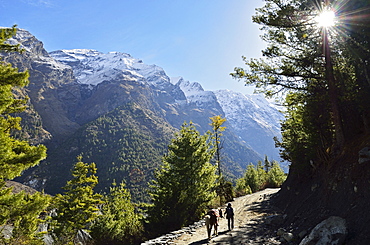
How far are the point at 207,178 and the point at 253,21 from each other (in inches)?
535

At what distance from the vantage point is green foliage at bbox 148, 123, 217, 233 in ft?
61.5

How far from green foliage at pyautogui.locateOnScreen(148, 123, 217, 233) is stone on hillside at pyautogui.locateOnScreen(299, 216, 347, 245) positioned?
40.7ft

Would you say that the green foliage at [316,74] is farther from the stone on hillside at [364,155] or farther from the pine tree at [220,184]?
the pine tree at [220,184]

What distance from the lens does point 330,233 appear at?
267 inches

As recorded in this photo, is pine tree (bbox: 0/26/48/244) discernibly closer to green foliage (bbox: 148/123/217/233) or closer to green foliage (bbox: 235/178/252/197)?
green foliage (bbox: 148/123/217/233)

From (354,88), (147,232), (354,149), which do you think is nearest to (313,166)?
(354,149)

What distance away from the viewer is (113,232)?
861 inches

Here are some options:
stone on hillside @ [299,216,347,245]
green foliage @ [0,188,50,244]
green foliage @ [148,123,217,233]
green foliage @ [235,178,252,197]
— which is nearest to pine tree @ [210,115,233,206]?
green foliage @ [148,123,217,233]

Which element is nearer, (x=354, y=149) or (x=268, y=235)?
(x=354, y=149)

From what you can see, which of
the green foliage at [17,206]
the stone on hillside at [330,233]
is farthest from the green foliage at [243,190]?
the stone on hillside at [330,233]

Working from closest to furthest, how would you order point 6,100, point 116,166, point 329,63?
point 6,100 < point 329,63 < point 116,166

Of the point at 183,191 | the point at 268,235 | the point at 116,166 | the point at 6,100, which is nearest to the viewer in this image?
the point at 6,100

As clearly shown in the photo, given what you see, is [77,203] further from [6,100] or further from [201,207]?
[6,100]

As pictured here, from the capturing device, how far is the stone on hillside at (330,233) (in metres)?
6.47
